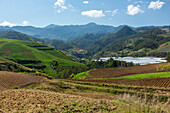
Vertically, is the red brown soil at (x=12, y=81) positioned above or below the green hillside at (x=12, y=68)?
above

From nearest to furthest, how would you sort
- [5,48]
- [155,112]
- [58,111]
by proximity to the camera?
[155,112]
[58,111]
[5,48]

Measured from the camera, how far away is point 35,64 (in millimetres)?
157125

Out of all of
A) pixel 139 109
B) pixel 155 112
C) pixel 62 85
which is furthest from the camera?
pixel 62 85

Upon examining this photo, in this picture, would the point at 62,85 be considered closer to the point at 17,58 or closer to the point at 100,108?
the point at 100,108

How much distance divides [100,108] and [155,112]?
619 centimetres

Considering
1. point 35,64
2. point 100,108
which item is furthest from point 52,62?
point 100,108

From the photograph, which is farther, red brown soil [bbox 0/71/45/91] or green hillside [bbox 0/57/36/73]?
green hillside [bbox 0/57/36/73]

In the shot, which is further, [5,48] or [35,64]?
[5,48]

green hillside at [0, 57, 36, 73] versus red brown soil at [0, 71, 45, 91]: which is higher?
red brown soil at [0, 71, 45, 91]

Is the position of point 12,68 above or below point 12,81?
below

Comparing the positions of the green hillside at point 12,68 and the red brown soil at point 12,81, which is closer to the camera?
the red brown soil at point 12,81

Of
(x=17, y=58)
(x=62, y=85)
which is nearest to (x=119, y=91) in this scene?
(x=62, y=85)

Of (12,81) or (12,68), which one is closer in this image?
(12,81)

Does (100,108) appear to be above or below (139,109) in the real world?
below
